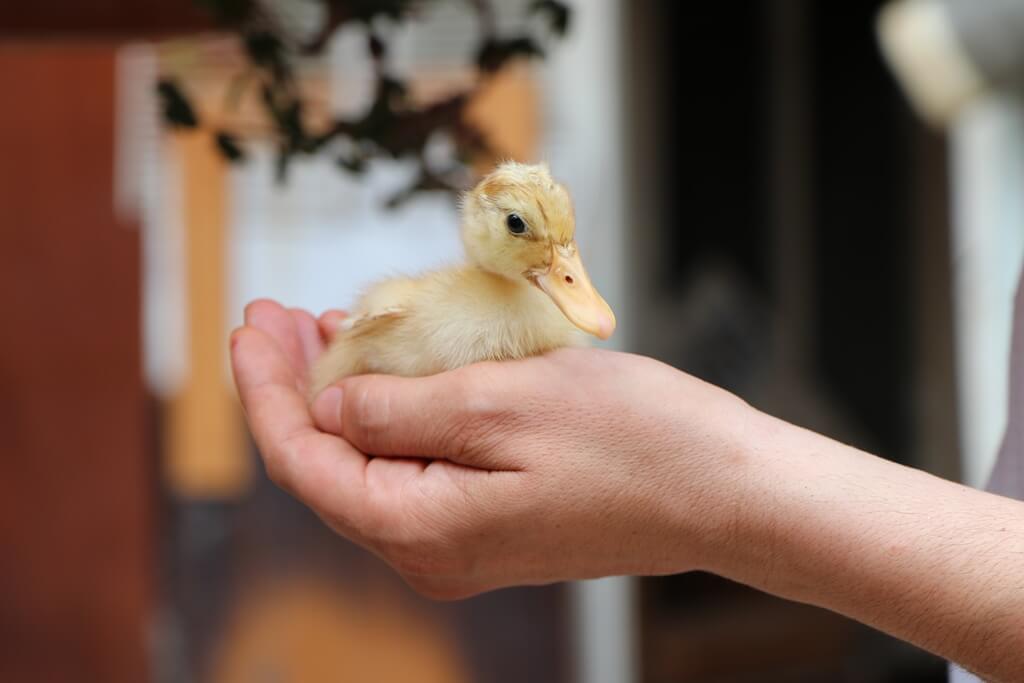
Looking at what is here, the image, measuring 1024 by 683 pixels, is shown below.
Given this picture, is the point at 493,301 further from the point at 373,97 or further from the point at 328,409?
the point at 373,97

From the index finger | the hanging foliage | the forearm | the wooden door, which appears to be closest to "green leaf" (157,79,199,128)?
the hanging foliage

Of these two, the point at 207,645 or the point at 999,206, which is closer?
the point at 207,645

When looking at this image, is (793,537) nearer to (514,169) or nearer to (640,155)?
(514,169)

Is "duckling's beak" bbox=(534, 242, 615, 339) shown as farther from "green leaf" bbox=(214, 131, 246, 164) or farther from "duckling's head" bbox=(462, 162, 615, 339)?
"green leaf" bbox=(214, 131, 246, 164)

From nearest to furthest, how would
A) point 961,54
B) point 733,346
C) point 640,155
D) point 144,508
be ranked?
point 144,508, point 961,54, point 640,155, point 733,346

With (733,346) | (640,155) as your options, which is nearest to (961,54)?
(640,155)

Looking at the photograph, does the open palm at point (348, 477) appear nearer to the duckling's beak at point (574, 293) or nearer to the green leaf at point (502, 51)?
the duckling's beak at point (574, 293)

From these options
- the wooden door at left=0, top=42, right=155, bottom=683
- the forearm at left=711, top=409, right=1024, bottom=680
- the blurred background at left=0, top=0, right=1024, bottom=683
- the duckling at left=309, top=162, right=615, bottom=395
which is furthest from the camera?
the wooden door at left=0, top=42, right=155, bottom=683
